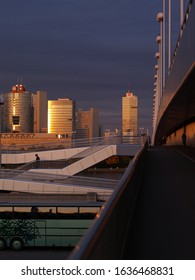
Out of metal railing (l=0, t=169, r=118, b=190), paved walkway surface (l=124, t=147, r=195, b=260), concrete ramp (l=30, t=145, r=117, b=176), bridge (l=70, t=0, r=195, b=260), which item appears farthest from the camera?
concrete ramp (l=30, t=145, r=117, b=176)

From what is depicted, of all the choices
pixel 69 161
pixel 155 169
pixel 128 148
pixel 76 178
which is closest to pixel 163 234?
pixel 155 169

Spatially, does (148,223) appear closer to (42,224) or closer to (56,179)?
(42,224)

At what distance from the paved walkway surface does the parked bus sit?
1350cm

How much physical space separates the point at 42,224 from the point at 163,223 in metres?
19.3

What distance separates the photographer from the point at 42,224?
27.4 m

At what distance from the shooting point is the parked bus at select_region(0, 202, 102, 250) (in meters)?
26.8

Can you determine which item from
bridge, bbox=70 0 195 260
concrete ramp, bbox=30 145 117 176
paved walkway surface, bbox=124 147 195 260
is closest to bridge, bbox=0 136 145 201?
concrete ramp, bbox=30 145 117 176

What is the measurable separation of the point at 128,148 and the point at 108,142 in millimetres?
2333

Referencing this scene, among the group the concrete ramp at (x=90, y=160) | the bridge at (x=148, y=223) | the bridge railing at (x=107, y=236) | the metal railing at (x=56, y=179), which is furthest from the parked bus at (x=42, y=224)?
the concrete ramp at (x=90, y=160)

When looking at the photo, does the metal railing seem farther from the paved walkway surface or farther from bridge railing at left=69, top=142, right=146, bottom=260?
bridge railing at left=69, top=142, right=146, bottom=260

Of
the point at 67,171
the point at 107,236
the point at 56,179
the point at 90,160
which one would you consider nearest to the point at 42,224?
the point at 56,179

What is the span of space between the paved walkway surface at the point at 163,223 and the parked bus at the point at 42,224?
13.5 metres

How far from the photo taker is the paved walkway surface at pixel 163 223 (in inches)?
265

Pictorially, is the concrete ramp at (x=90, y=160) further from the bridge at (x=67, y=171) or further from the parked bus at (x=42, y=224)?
the parked bus at (x=42, y=224)
